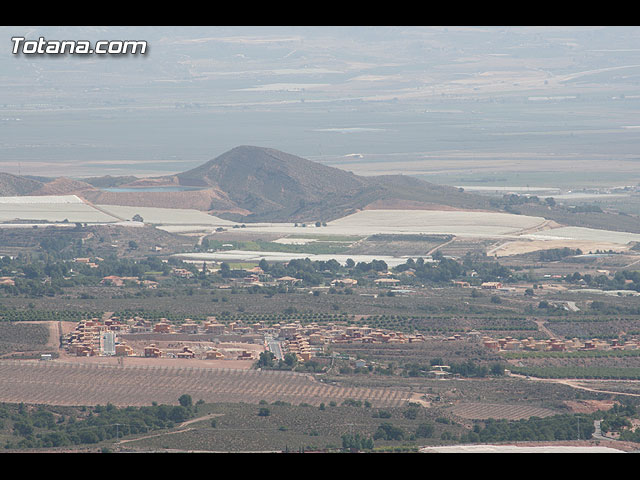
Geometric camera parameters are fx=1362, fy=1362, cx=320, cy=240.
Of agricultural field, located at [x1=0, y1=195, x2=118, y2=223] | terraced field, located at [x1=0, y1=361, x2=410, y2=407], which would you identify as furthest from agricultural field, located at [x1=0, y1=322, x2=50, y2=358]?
agricultural field, located at [x1=0, y1=195, x2=118, y2=223]

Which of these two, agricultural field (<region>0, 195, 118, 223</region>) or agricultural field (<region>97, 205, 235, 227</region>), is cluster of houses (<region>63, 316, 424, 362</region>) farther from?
agricultural field (<region>0, 195, 118, 223</region>)

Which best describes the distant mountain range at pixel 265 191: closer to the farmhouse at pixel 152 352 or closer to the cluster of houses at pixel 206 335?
the cluster of houses at pixel 206 335

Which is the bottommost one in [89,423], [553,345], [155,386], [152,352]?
[89,423]

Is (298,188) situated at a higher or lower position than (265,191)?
higher

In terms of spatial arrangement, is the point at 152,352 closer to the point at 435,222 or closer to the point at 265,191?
the point at 435,222

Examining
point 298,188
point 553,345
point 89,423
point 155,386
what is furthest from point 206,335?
point 298,188

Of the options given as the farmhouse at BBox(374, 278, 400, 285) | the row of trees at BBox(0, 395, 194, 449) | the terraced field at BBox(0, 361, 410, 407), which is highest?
the farmhouse at BBox(374, 278, 400, 285)
